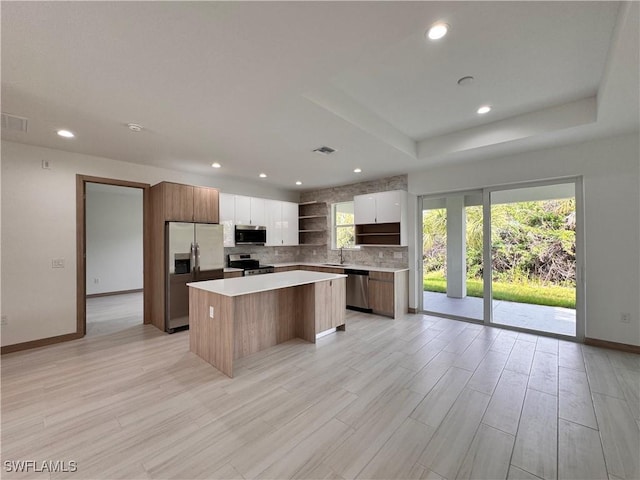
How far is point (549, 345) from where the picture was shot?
359cm

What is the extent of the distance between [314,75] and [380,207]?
3.53m

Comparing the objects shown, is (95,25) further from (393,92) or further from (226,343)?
(226,343)

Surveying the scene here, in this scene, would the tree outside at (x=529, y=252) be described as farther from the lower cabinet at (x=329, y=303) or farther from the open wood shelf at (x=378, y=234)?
the lower cabinet at (x=329, y=303)

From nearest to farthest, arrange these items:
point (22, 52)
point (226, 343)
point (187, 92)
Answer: point (22, 52) → point (187, 92) → point (226, 343)

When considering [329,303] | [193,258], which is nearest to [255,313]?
[329,303]

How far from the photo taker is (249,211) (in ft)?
19.2

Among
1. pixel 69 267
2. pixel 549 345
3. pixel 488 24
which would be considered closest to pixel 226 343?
pixel 69 267

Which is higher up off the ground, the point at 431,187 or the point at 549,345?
the point at 431,187

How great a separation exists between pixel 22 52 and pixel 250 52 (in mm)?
1575

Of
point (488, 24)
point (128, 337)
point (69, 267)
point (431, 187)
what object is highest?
point (488, 24)

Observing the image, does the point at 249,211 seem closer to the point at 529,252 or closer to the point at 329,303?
the point at 329,303

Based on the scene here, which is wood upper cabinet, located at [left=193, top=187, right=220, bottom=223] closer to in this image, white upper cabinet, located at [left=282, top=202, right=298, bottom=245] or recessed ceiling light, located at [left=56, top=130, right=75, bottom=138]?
recessed ceiling light, located at [left=56, top=130, right=75, bottom=138]

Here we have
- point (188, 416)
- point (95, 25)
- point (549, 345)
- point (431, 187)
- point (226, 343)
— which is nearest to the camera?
point (95, 25)

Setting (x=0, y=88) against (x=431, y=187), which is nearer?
(x=0, y=88)
